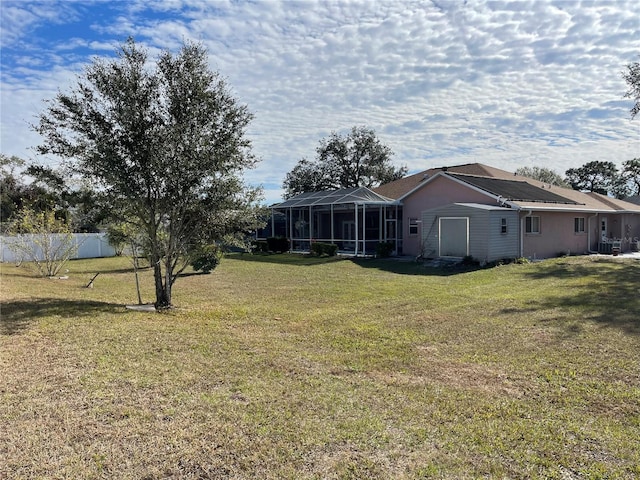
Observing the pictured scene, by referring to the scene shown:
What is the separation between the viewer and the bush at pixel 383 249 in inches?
875

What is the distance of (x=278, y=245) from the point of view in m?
27.8

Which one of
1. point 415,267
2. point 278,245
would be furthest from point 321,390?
point 278,245

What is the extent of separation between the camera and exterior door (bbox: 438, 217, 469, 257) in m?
18.7

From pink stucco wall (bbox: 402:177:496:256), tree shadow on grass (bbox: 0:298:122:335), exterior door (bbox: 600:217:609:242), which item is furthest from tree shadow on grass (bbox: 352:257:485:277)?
exterior door (bbox: 600:217:609:242)

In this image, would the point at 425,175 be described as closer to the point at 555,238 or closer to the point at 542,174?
the point at 555,238

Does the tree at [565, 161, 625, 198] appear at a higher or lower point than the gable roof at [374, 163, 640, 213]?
higher

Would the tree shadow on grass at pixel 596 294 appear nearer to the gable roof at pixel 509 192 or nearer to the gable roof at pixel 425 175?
the gable roof at pixel 509 192

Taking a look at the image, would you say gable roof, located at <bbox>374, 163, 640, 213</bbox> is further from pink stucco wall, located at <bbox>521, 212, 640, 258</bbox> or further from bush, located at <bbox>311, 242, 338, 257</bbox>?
bush, located at <bbox>311, 242, 338, 257</bbox>

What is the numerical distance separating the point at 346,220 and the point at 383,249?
6.29 meters

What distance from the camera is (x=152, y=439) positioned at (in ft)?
11.5

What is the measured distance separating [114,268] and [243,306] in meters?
12.0

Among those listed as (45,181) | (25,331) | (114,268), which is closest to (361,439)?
(25,331)

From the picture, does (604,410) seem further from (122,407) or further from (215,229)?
(215,229)

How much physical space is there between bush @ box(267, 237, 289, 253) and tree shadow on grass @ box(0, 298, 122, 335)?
18009mm
